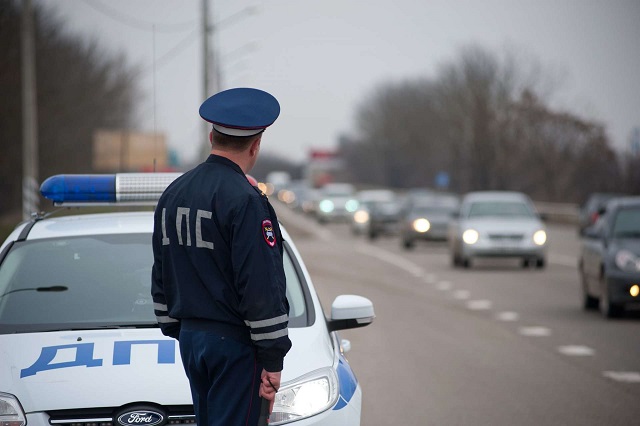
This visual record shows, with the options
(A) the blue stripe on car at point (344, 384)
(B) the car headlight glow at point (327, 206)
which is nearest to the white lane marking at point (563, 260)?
(A) the blue stripe on car at point (344, 384)

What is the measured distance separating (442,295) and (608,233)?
486cm

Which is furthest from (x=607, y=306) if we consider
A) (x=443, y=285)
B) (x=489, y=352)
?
(x=443, y=285)

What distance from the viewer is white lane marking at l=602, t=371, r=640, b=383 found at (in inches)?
391

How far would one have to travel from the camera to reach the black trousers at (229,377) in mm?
3902

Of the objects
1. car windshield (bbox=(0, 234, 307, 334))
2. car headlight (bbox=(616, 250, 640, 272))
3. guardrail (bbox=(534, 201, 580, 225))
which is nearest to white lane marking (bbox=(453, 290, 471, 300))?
car headlight (bbox=(616, 250, 640, 272))

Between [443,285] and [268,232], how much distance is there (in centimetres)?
1785

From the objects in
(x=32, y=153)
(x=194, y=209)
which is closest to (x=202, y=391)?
(x=194, y=209)

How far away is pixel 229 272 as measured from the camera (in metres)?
3.94

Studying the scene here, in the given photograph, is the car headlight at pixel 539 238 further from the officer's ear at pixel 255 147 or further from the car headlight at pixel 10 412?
the officer's ear at pixel 255 147

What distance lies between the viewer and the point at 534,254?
2542 cm

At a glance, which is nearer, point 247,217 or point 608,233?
point 247,217

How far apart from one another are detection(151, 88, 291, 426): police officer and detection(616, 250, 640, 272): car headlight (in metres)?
10.8

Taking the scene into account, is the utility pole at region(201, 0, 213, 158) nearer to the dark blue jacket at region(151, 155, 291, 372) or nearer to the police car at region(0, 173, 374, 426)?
the police car at region(0, 173, 374, 426)

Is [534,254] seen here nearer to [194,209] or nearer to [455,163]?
[194,209]
